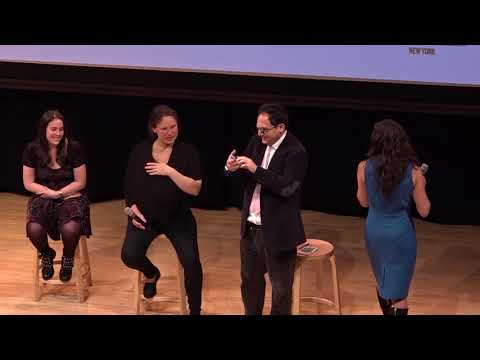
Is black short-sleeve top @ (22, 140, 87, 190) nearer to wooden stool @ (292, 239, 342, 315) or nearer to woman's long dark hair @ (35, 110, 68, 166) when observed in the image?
woman's long dark hair @ (35, 110, 68, 166)

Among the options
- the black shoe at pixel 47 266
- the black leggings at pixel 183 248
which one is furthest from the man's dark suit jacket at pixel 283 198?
the black shoe at pixel 47 266

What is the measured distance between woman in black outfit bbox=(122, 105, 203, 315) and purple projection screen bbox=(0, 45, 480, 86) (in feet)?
4.33

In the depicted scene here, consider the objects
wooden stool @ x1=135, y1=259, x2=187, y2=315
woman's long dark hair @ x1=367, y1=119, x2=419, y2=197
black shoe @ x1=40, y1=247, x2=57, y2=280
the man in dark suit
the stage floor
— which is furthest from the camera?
black shoe @ x1=40, y1=247, x2=57, y2=280

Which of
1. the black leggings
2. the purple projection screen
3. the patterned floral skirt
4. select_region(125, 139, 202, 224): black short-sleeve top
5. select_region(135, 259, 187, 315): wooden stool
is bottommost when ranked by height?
select_region(135, 259, 187, 315): wooden stool

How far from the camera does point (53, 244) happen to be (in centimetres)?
655

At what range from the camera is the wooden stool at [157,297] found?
204 inches

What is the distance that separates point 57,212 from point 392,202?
210 centimetres

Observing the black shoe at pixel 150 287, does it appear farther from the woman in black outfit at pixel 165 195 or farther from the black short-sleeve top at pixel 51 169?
the black short-sleeve top at pixel 51 169

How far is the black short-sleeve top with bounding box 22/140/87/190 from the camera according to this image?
548 cm

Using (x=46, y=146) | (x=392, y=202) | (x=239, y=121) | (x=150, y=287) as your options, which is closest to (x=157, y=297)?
(x=150, y=287)

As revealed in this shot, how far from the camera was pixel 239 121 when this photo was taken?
7035mm

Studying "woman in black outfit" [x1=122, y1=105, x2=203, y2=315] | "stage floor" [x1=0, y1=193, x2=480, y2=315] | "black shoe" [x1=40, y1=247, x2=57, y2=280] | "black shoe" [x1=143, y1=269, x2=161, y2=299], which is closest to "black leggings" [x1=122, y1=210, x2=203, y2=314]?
"woman in black outfit" [x1=122, y1=105, x2=203, y2=315]

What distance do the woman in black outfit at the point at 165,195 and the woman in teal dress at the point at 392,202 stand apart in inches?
38.8
